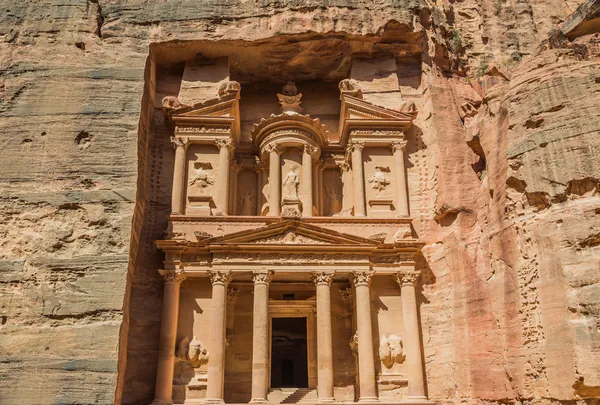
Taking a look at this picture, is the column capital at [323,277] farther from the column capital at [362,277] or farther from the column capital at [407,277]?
the column capital at [407,277]

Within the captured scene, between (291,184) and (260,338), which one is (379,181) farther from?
(260,338)

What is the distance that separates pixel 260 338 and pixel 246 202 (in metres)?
5.26

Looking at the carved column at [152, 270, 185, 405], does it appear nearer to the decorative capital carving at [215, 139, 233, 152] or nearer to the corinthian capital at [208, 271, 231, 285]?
the corinthian capital at [208, 271, 231, 285]

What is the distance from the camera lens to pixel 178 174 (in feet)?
56.5

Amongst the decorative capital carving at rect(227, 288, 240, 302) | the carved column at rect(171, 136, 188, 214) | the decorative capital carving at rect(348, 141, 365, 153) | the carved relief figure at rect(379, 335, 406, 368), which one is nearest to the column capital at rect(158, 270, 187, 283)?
the decorative capital carving at rect(227, 288, 240, 302)

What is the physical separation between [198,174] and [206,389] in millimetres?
6349

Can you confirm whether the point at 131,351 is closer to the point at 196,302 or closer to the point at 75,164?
the point at 196,302

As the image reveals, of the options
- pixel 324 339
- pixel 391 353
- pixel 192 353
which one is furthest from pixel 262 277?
pixel 391 353

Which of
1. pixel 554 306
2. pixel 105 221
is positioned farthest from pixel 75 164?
pixel 554 306

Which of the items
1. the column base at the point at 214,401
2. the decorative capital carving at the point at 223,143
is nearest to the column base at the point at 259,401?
the column base at the point at 214,401

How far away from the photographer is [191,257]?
15758mm

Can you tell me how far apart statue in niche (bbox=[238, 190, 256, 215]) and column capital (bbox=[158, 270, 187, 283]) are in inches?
140

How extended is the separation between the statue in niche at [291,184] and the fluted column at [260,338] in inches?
115

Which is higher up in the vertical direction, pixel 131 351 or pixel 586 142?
pixel 586 142
